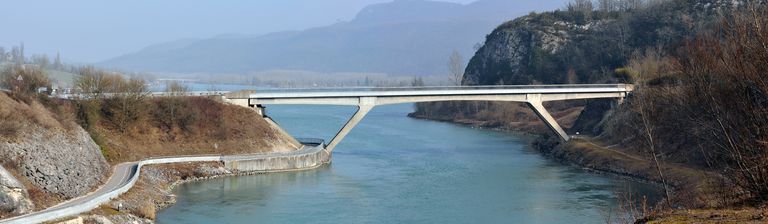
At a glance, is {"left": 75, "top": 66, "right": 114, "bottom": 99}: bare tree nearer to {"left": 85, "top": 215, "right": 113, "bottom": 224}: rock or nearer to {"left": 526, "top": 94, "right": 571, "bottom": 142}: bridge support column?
{"left": 85, "top": 215, "right": 113, "bottom": 224}: rock

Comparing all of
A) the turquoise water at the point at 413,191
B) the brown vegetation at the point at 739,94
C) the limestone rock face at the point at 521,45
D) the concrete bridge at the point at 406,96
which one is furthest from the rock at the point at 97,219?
the limestone rock face at the point at 521,45

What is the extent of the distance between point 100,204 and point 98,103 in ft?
80.9

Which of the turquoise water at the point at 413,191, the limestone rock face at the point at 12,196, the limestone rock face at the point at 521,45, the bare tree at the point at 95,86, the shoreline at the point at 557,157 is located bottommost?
the shoreline at the point at 557,157

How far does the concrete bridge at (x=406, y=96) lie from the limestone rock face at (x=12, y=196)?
32.8 metres

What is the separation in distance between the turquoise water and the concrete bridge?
3.79 metres

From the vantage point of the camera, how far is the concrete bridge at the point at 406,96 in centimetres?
6700

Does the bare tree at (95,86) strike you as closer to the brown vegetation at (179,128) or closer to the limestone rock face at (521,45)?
the brown vegetation at (179,128)

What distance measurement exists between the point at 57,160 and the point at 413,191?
18863mm

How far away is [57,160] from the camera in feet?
134

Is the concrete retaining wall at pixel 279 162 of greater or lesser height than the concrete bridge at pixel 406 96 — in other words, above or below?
below

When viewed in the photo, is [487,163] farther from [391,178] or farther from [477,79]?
[477,79]

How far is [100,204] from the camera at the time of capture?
123 ft

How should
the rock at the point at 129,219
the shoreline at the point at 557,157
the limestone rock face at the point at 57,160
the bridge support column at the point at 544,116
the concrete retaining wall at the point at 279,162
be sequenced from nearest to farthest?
the rock at the point at 129,219 < the limestone rock face at the point at 57,160 < the shoreline at the point at 557,157 < the concrete retaining wall at the point at 279,162 < the bridge support column at the point at 544,116

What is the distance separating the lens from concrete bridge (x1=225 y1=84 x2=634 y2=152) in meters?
67.0
